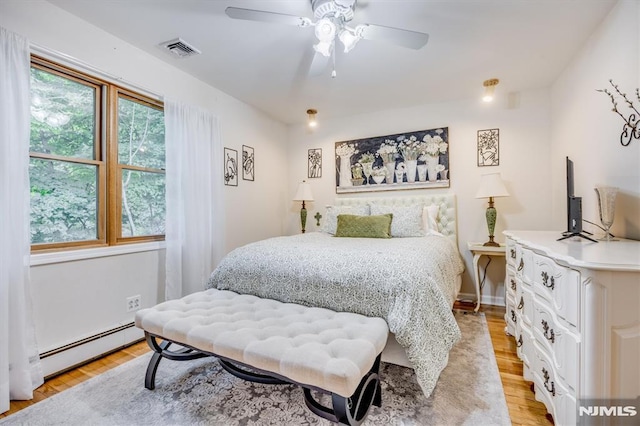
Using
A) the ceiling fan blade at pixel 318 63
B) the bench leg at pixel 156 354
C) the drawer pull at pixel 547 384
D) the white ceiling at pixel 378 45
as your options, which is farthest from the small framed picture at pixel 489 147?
the bench leg at pixel 156 354

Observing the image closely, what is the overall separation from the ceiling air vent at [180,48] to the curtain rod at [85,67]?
16.1 inches

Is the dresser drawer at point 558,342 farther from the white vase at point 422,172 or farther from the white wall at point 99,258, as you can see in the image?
the white wall at point 99,258

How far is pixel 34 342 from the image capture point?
69.1 inches

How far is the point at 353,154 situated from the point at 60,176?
316 centimetres

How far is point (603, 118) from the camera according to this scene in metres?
2.02

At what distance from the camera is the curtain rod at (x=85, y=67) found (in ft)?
6.12

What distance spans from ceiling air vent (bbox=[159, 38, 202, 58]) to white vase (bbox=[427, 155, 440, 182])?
9.25ft

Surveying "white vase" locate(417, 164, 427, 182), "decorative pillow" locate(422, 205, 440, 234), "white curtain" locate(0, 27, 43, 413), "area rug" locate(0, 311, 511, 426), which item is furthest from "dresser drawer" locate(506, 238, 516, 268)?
"white curtain" locate(0, 27, 43, 413)

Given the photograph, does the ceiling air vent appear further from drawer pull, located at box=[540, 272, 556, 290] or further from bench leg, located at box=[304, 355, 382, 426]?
drawer pull, located at box=[540, 272, 556, 290]

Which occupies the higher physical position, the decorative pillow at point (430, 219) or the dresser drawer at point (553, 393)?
the decorative pillow at point (430, 219)

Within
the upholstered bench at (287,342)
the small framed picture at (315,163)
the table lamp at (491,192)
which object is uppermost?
the small framed picture at (315,163)

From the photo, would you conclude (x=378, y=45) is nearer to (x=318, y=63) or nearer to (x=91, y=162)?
(x=318, y=63)

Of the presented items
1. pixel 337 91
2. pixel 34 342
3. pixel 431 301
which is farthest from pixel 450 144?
pixel 34 342

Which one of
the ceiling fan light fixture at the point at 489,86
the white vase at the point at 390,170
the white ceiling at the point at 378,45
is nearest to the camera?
the white ceiling at the point at 378,45
